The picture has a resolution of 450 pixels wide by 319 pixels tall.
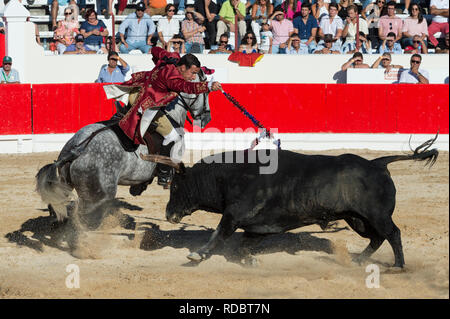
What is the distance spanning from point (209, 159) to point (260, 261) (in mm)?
1012

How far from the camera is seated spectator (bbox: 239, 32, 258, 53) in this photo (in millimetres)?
15288

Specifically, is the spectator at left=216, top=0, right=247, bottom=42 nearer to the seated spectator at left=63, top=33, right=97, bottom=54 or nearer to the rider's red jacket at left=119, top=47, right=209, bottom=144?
the seated spectator at left=63, top=33, right=97, bottom=54

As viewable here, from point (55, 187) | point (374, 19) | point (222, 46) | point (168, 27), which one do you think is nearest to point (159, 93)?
point (55, 187)

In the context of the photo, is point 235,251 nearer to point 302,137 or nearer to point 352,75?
point 302,137

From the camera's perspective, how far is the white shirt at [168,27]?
15.6 m

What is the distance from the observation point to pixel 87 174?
7398 mm

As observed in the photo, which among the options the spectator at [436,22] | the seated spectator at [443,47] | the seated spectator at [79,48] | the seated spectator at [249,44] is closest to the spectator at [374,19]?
the spectator at [436,22]

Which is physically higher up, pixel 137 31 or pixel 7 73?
pixel 137 31

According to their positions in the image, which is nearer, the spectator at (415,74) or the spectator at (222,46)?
the spectator at (415,74)

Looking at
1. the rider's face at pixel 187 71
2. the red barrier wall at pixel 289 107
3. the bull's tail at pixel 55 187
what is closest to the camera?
the bull's tail at pixel 55 187

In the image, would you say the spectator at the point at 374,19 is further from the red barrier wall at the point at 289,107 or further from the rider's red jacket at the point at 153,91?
the rider's red jacket at the point at 153,91

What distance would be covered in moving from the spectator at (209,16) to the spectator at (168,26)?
0.53 meters

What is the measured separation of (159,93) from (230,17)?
8.27 metres

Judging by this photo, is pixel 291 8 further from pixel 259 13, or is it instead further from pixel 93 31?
pixel 93 31
